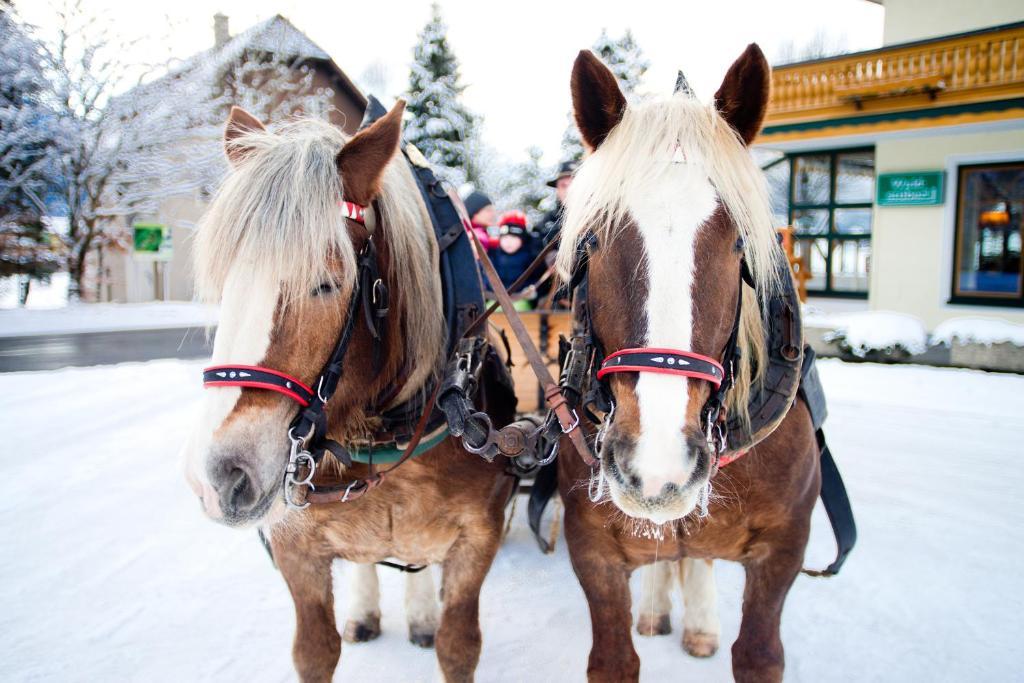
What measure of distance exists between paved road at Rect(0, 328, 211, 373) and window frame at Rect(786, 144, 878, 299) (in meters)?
10.2

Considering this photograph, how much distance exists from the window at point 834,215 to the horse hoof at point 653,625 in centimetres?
1052

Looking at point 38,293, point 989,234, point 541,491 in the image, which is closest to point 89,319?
point 38,293

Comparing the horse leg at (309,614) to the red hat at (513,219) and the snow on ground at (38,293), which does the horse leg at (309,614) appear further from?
the snow on ground at (38,293)

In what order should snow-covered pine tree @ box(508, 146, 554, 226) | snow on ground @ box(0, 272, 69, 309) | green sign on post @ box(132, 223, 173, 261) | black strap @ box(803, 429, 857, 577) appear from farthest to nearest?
snow-covered pine tree @ box(508, 146, 554, 226), green sign on post @ box(132, 223, 173, 261), snow on ground @ box(0, 272, 69, 309), black strap @ box(803, 429, 857, 577)

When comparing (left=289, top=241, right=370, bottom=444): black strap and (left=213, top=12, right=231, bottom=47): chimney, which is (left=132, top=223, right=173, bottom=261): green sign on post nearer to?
(left=213, top=12, right=231, bottom=47): chimney

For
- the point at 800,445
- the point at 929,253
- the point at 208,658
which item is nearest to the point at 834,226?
the point at 929,253

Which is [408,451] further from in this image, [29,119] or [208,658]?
[29,119]

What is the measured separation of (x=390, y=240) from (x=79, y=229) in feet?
51.9

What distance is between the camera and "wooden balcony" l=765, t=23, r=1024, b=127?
8430 mm

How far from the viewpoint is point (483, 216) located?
430cm

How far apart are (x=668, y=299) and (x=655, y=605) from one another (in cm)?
196

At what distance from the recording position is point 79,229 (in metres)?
14.3

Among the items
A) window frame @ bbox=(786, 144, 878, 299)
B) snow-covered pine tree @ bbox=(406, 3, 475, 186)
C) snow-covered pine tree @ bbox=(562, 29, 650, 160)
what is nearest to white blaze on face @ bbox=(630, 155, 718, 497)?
window frame @ bbox=(786, 144, 878, 299)

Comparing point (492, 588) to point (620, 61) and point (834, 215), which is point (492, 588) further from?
point (620, 61)
